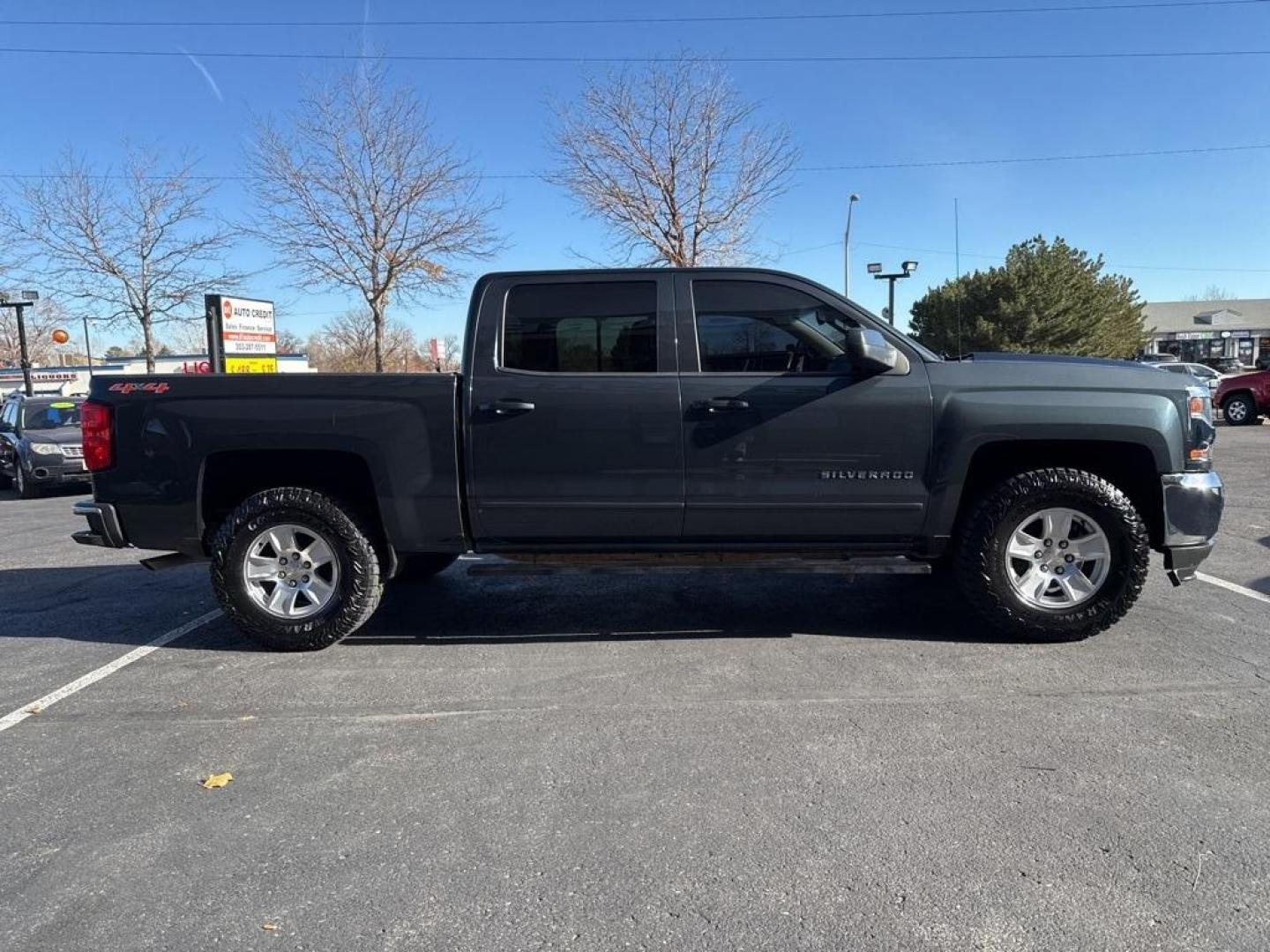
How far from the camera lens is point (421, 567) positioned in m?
6.05

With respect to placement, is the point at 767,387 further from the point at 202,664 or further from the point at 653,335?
the point at 202,664

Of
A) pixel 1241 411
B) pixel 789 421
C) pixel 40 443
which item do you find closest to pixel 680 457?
pixel 789 421

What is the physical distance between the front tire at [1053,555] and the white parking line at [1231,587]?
5.18 feet

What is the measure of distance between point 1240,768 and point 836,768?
4.93 feet

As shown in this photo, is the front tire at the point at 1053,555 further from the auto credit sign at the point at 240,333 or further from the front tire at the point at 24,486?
the auto credit sign at the point at 240,333

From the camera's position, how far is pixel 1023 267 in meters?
39.5

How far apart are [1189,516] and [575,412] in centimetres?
330

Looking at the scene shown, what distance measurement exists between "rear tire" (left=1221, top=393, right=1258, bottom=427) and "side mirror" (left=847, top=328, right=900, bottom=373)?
789 inches

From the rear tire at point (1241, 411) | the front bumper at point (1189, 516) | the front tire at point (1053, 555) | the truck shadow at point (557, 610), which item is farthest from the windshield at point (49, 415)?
the rear tire at point (1241, 411)

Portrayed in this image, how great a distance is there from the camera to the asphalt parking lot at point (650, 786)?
241 centimetres

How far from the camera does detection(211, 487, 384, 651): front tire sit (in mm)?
4633

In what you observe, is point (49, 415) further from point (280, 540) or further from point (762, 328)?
point (762, 328)

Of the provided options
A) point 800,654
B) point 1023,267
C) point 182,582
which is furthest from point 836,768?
point 1023,267

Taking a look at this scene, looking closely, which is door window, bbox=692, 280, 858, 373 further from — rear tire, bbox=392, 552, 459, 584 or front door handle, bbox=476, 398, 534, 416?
rear tire, bbox=392, 552, 459, 584
